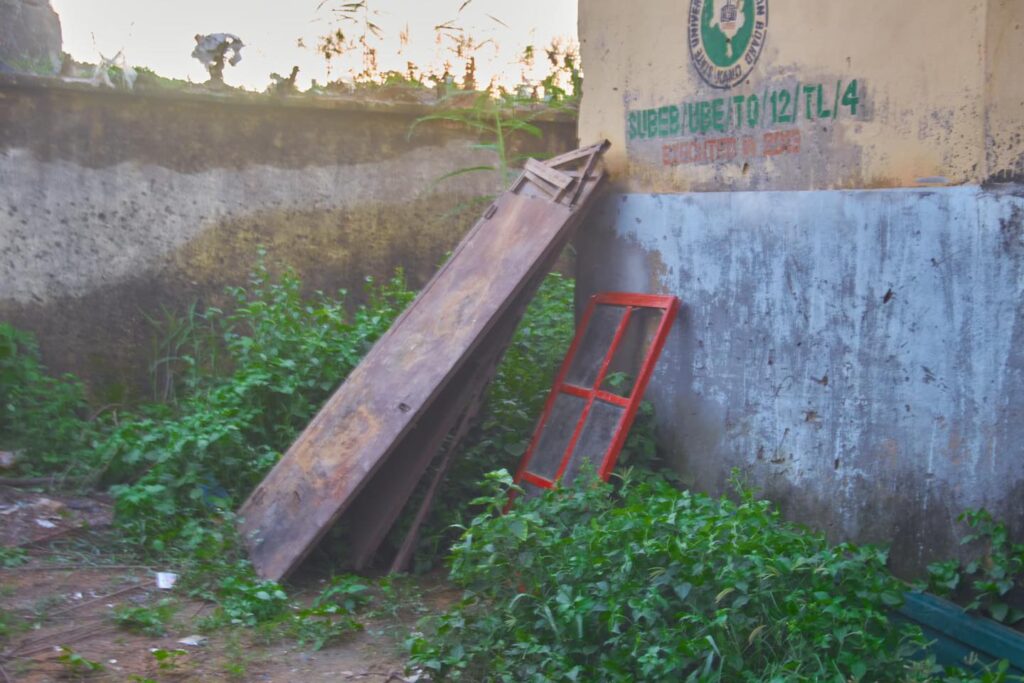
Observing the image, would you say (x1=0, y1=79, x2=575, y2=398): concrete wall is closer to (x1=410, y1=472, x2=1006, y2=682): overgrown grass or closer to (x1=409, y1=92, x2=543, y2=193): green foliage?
(x1=409, y1=92, x2=543, y2=193): green foliage

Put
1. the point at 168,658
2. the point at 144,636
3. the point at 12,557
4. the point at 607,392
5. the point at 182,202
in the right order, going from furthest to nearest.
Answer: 1. the point at 182,202
2. the point at 607,392
3. the point at 12,557
4. the point at 144,636
5. the point at 168,658

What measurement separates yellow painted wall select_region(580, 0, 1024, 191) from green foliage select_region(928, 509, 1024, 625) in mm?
1117

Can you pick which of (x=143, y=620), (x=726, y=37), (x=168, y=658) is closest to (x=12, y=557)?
(x=143, y=620)

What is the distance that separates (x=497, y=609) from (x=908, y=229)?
1.95 m

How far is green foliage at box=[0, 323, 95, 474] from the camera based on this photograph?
5.37m

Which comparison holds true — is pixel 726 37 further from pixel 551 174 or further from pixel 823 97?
pixel 551 174

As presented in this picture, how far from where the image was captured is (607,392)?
15.6 ft

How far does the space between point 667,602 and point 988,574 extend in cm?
102

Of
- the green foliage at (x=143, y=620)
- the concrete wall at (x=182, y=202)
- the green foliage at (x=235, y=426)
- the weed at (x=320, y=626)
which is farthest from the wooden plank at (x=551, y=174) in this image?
the green foliage at (x=143, y=620)

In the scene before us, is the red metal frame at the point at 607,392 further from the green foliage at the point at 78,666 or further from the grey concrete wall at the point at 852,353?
the green foliage at the point at 78,666

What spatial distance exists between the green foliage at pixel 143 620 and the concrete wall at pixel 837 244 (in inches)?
89.6

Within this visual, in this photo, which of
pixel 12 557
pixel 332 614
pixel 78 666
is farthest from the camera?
pixel 12 557

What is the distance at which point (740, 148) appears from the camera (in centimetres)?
436

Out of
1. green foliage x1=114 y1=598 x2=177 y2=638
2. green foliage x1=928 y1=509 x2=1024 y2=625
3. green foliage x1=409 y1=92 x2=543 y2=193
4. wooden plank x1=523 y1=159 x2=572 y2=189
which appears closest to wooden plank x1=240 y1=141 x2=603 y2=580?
wooden plank x1=523 y1=159 x2=572 y2=189
